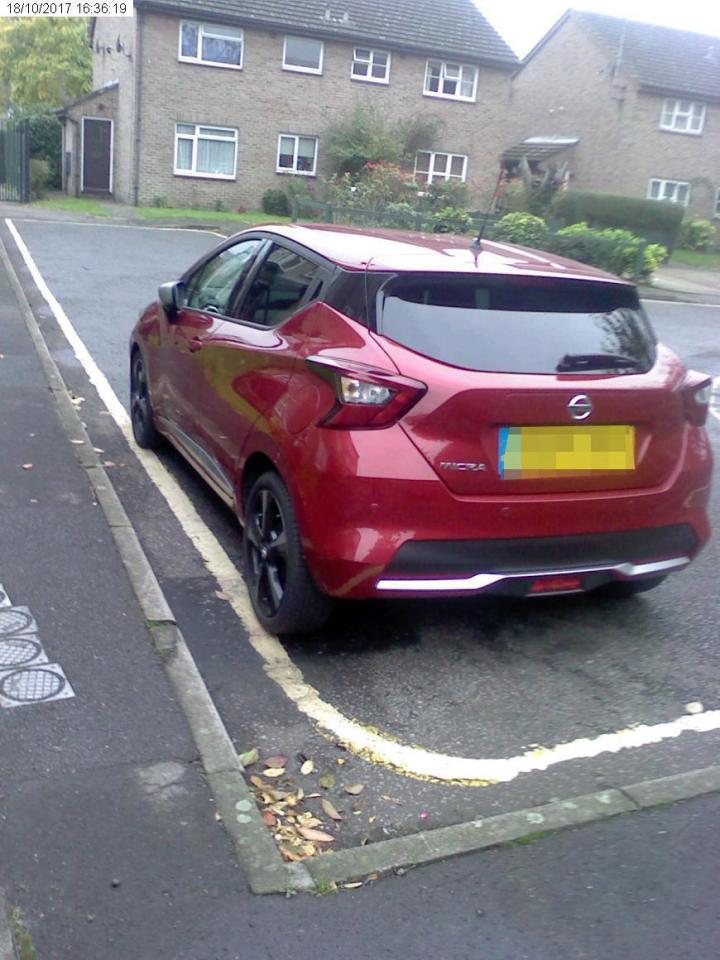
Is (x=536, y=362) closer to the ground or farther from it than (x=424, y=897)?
farther from it

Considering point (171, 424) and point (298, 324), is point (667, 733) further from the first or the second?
point (171, 424)

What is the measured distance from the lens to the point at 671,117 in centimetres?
3638

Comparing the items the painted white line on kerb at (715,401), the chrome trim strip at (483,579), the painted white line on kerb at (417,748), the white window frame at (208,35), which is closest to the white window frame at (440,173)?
the white window frame at (208,35)

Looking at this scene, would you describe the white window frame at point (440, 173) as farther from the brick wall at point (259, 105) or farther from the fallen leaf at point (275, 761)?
the fallen leaf at point (275, 761)

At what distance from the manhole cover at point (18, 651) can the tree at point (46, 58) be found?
159 ft

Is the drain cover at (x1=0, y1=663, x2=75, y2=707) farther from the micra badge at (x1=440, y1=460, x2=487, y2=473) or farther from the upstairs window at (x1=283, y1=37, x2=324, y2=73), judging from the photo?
the upstairs window at (x1=283, y1=37, x2=324, y2=73)

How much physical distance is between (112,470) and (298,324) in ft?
8.85

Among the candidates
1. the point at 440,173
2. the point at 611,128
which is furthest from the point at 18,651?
the point at 611,128

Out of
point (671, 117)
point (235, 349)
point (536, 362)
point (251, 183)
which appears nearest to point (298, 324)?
point (235, 349)

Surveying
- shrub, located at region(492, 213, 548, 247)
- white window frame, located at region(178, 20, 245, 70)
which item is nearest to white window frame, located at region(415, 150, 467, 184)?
white window frame, located at region(178, 20, 245, 70)

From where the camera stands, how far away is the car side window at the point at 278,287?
4445mm

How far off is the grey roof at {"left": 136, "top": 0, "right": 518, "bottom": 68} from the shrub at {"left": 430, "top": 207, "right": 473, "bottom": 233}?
1223 centimetres

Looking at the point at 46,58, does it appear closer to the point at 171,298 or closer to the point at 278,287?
the point at 171,298

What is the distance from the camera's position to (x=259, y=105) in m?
32.8
